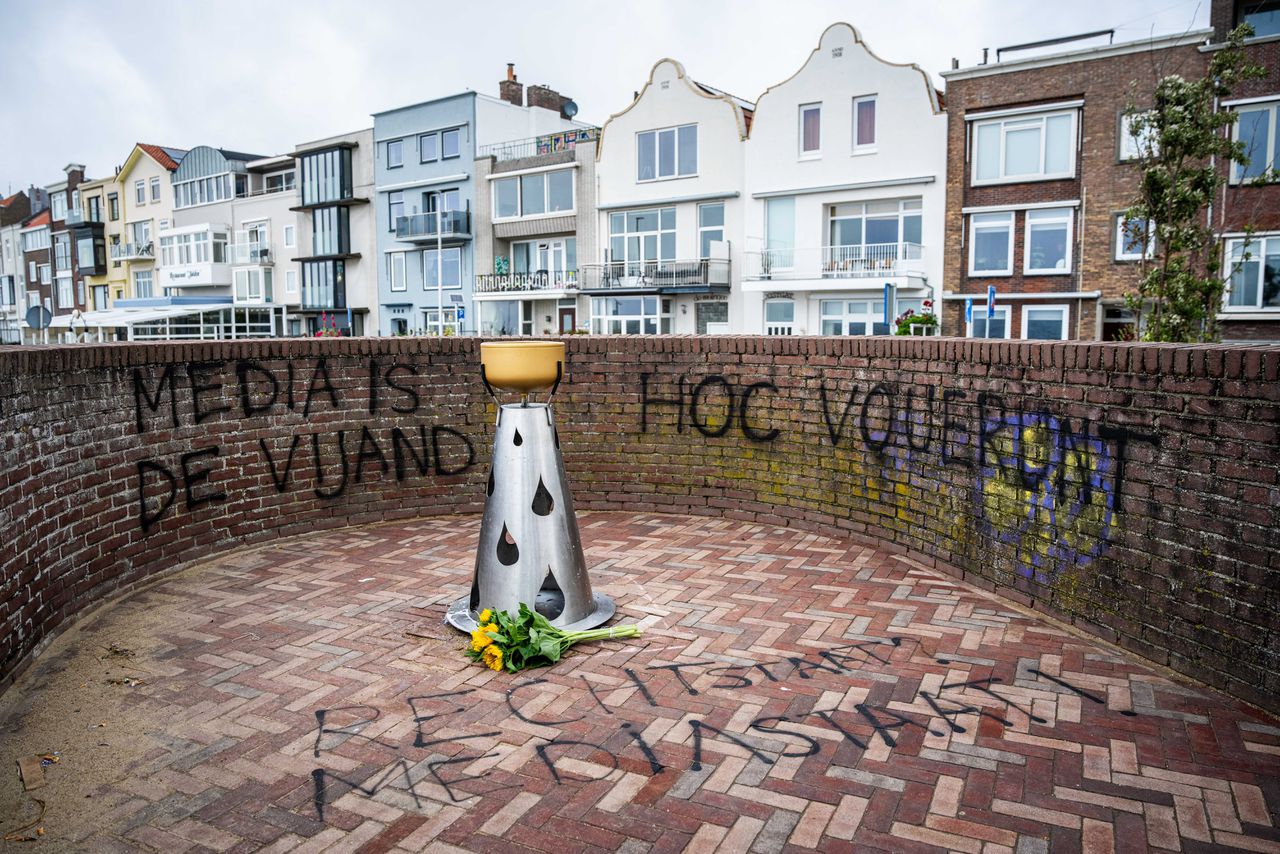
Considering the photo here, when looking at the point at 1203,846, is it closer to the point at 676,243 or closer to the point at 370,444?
the point at 370,444

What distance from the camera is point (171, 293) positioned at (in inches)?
2458

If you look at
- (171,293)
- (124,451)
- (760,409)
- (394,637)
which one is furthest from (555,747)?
(171,293)

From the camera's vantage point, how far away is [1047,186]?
88.5 ft

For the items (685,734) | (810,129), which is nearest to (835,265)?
(810,129)

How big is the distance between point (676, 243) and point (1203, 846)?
107 feet

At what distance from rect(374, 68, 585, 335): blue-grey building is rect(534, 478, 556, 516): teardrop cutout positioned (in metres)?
36.5

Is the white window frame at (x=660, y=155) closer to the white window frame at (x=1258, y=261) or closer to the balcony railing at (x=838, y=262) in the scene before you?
the balcony railing at (x=838, y=262)

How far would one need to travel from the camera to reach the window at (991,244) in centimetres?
2756

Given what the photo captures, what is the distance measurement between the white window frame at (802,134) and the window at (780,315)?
16.5 feet

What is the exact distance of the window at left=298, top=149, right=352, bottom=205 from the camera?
48031mm

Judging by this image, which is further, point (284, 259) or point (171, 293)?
point (171, 293)

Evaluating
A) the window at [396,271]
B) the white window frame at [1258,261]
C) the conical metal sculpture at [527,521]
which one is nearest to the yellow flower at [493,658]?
the conical metal sculpture at [527,521]

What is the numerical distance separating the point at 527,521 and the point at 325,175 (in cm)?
4824

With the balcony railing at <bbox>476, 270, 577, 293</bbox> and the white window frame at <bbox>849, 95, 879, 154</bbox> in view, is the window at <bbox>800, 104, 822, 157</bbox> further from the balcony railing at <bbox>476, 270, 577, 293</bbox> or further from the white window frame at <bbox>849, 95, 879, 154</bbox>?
the balcony railing at <bbox>476, 270, 577, 293</bbox>
